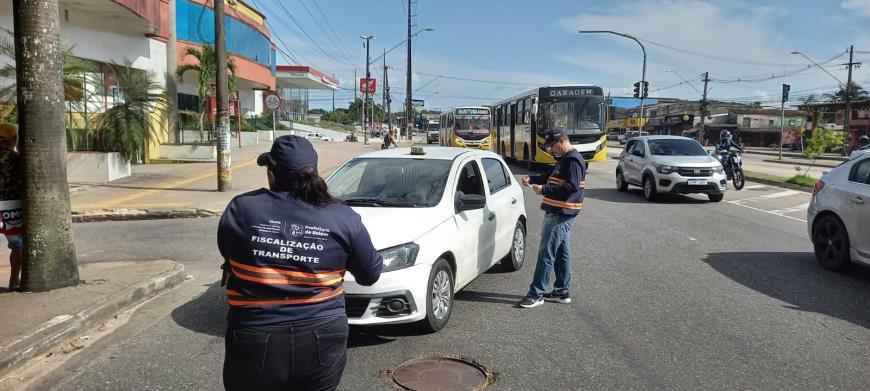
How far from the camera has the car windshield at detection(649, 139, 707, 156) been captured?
15.1 metres

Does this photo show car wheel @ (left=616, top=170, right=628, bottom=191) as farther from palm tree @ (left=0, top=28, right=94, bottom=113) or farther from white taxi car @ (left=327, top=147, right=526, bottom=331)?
palm tree @ (left=0, top=28, right=94, bottom=113)

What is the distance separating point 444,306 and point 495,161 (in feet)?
8.52

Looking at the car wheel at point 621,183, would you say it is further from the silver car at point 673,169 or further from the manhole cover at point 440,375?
the manhole cover at point 440,375

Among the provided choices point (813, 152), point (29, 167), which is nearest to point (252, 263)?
point (29, 167)

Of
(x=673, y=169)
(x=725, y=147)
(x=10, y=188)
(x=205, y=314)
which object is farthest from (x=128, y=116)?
(x=725, y=147)

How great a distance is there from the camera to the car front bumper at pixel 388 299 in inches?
185

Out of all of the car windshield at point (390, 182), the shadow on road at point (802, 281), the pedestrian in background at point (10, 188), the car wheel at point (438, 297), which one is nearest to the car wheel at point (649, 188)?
the shadow on road at point (802, 281)

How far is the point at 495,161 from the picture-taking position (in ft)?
24.5

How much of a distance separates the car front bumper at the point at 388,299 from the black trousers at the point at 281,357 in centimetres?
216

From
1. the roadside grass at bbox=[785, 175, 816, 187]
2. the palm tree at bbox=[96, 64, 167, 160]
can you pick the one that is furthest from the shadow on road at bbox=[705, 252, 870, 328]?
the palm tree at bbox=[96, 64, 167, 160]

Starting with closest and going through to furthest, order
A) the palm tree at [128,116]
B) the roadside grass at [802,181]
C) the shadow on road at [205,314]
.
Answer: the shadow on road at [205,314]
the palm tree at [128,116]
the roadside grass at [802,181]

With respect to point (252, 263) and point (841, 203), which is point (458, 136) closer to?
point (841, 203)

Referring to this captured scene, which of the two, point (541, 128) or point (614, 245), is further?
point (541, 128)

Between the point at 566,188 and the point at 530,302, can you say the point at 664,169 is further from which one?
the point at 530,302
